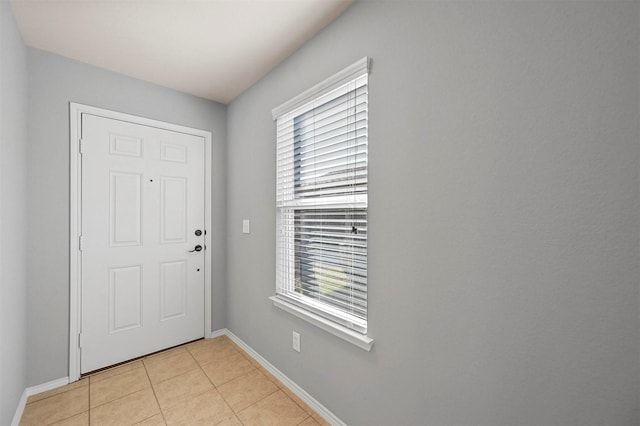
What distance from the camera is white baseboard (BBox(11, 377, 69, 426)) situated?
1695mm

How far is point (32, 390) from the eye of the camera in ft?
6.41

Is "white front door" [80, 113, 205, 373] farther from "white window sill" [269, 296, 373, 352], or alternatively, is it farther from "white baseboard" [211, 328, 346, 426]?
"white window sill" [269, 296, 373, 352]

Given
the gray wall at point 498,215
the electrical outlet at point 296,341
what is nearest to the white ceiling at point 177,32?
the gray wall at point 498,215

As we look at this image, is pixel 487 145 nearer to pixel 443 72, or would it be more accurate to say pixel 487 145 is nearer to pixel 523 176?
pixel 523 176

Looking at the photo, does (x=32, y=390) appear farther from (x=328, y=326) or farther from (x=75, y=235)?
(x=328, y=326)

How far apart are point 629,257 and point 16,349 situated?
3008mm

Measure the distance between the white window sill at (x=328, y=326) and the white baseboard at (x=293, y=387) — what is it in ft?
1.70

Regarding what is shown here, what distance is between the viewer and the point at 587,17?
0.84 meters

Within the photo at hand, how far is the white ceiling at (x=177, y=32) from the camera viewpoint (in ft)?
5.28

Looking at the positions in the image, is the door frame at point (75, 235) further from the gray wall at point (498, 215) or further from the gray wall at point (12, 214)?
the gray wall at point (498, 215)

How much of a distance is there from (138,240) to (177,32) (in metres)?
1.72

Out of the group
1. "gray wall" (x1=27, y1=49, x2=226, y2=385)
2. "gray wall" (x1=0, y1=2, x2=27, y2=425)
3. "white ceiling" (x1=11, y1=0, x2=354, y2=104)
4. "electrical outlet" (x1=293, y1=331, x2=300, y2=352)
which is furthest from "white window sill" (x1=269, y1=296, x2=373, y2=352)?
"white ceiling" (x1=11, y1=0, x2=354, y2=104)

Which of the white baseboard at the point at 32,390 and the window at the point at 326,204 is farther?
the white baseboard at the point at 32,390

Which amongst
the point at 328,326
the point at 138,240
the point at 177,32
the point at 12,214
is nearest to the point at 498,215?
the point at 328,326
